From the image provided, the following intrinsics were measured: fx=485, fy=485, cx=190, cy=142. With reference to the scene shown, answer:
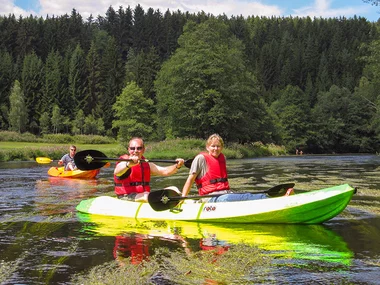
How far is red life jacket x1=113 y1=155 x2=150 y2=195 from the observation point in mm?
8766

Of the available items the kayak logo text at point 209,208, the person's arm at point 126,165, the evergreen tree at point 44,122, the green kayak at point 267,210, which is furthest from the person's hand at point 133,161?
the evergreen tree at point 44,122

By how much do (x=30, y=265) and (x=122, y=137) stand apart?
159 ft

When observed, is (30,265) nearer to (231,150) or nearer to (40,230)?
(40,230)

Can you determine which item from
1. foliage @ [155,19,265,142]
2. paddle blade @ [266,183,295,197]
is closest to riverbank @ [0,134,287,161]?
foliage @ [155,19,265,142]

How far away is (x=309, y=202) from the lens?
7.05 metres

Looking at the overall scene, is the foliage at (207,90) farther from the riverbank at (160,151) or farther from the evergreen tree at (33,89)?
the evergreen tree at (33,89)

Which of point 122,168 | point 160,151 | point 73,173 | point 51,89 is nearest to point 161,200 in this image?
point 122,168

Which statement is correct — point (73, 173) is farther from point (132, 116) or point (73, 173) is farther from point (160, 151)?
point (132, 116)

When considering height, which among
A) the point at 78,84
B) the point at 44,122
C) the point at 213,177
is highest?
the point at 78,84

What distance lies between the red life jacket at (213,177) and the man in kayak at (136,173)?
2.76ft

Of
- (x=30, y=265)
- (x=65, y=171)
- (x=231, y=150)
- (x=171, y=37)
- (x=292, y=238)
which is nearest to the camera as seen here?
(x=30, y=265)

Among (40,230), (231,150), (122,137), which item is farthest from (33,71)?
(40,230)

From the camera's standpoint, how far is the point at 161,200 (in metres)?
7.86

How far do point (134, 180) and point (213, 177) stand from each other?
169 cm
